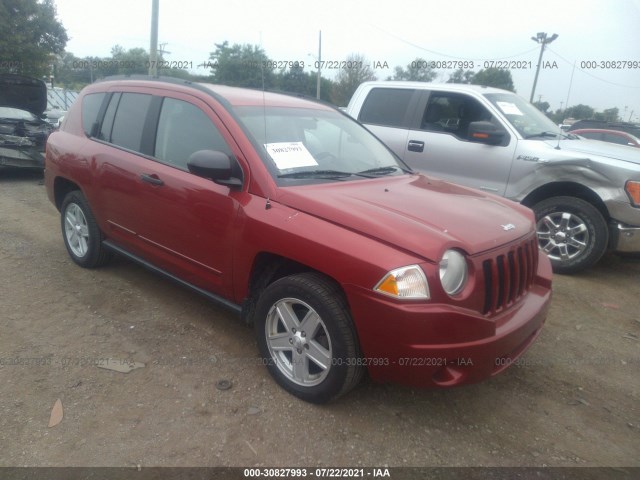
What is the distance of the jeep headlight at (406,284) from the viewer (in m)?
2.28

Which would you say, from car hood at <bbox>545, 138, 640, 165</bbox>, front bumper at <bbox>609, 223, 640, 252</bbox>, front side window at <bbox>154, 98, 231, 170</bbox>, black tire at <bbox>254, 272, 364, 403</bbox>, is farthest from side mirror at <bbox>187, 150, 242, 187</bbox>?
front bumper at <bbox>609, 223, 640, 252</bbox>

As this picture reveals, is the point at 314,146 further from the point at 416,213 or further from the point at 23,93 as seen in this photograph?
the point at 23,93

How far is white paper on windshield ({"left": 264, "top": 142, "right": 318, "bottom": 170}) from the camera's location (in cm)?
304

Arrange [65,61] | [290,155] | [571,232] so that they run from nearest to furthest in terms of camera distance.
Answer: [290,155] → [571,232] → [65,61]

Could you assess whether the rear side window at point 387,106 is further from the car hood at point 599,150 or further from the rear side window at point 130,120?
the rear side window at point 130,120

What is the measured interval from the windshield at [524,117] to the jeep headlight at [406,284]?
147 inches

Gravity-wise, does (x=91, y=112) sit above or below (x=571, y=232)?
above

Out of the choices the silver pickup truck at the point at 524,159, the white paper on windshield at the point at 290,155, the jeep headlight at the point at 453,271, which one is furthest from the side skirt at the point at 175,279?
the silver pickup truck at the point at 524,159

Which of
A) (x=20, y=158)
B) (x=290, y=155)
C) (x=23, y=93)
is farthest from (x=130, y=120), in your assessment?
(x=23, y=93)

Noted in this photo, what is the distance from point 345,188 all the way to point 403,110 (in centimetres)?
353

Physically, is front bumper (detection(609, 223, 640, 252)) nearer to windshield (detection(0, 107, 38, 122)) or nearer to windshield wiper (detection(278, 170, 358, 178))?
windshield wiper (detection(278, 170, 358, 178))

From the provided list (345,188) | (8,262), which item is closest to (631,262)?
(345,188)

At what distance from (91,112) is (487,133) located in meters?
4.06

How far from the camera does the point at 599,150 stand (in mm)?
5160
